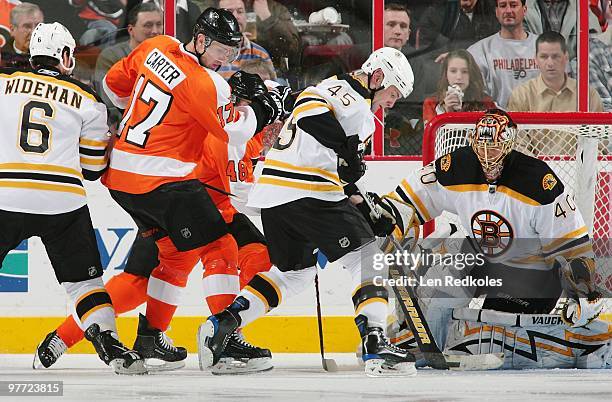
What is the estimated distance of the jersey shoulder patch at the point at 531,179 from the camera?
4.49 m

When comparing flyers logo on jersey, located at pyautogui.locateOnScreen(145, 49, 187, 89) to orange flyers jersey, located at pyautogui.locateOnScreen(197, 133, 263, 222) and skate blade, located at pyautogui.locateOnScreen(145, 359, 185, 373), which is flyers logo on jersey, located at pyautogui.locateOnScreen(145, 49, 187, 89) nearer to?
orange flyers jersey, located at pyautogui.locateOnScreen(197, 133, 263, 222)

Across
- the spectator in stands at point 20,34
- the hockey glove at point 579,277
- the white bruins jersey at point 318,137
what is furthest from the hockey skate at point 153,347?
the spectator in stands at point 20,34

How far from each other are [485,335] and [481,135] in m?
0.69

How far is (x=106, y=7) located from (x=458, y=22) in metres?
1.66

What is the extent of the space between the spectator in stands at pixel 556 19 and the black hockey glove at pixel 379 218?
2029 mm

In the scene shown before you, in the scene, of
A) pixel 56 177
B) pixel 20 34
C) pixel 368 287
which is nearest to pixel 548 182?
pixel 368 287

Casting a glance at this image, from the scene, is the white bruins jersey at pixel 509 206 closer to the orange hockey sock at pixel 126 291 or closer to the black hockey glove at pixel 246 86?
the black hockey glove at pixel 246 86

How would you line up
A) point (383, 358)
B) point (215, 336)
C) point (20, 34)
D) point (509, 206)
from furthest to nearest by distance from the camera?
1. point (20, 34)
2. point (509, 206)
3. point (215, 336)
4. point (383, 358)

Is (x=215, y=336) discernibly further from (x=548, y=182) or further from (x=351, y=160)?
(x=548, y=182)

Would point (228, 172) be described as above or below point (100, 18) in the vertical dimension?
below

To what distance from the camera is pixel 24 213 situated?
4.14 meters

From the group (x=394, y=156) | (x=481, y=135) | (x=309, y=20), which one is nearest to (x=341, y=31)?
(x=309, y=20)

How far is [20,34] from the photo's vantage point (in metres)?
5.95

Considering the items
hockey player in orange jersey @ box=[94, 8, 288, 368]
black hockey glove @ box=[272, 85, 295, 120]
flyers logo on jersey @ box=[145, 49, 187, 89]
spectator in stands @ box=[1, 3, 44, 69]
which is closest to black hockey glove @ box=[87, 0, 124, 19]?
spectator in stands @ box=[1, 3, 44, 69]
